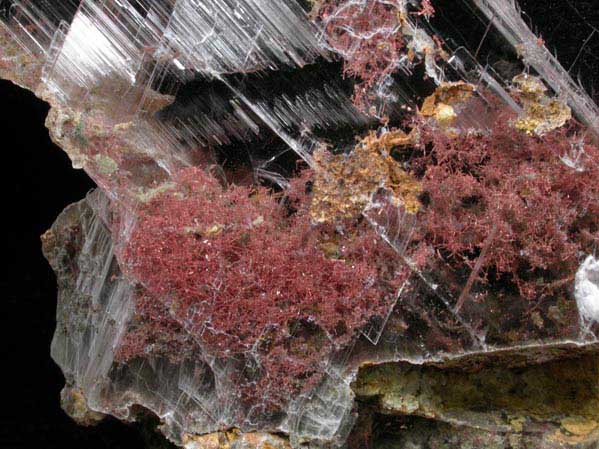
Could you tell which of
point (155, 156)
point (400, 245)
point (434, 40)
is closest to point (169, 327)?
point (155, 156)

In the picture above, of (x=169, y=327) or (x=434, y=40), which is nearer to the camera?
(x=434, y=40)

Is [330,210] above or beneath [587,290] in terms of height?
beneath

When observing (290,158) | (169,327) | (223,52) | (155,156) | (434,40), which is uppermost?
(434,40)

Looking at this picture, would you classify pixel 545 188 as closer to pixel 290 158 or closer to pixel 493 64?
pixel 493 64

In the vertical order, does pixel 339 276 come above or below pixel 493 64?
below

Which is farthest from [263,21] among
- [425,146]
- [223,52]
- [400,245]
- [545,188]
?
[545,188]

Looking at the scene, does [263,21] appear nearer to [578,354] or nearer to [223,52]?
[223,52]
